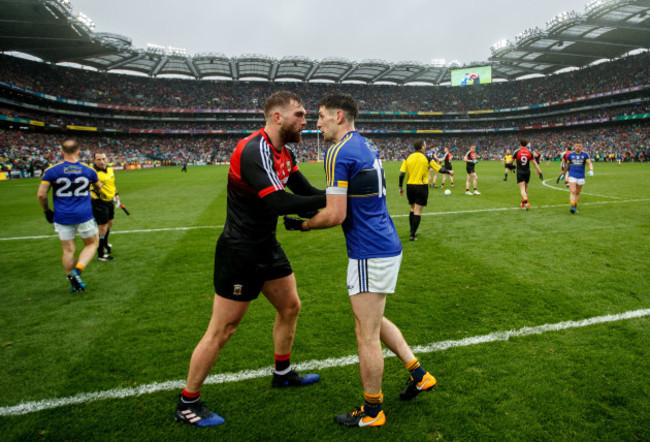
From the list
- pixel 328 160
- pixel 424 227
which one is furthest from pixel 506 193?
pixel 328 160

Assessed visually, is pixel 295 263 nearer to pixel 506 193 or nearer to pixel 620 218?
pixel 620 218

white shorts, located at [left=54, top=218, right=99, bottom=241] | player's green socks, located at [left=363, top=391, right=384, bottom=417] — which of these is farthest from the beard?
white shorts, located at [left=54, top=218, right=99, bottom=241]

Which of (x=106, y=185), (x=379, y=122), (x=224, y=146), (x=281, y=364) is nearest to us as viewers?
(x=281, y=364)

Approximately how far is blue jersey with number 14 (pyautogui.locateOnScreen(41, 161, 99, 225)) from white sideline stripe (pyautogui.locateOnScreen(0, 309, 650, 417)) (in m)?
3.63

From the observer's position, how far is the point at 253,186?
2615 millimetres

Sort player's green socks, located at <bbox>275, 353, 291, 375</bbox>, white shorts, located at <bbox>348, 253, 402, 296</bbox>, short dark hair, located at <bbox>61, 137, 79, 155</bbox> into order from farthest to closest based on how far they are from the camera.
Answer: short dark hair, located at <bbox>61, 137, 79, 155</bbox>, player's green socks, located at <bbox>275, 353, 291, 375</bbox>, white shorts, located at <bbox>348, 253, 402, 296</bbox>

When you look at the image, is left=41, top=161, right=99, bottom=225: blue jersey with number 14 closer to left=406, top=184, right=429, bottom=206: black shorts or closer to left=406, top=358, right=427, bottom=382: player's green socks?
left=406, top=358, right=427, bottom=382: player's green socks

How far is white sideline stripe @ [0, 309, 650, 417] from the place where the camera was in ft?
10.3

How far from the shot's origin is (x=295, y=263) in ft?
23.3

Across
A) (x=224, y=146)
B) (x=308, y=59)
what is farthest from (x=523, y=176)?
(x=224, y=146)

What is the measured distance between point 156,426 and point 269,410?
3.00 feet

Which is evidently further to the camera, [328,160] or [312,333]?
[312,333]

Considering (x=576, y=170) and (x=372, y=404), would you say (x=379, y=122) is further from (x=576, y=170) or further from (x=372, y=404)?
(x=372, y=404)

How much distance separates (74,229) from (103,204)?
2.06 metres
